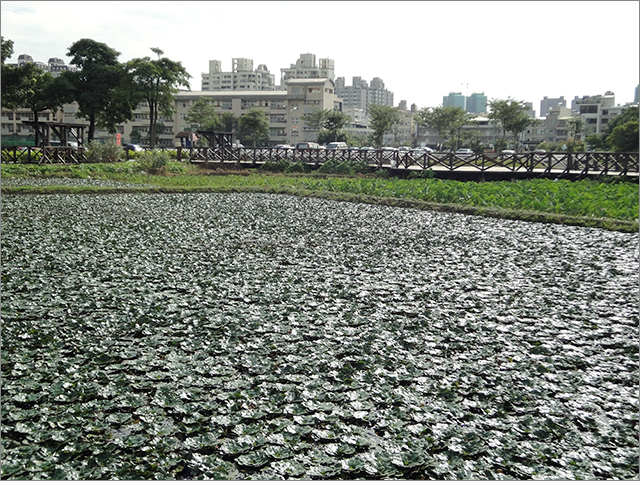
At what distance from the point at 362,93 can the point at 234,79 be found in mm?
67589

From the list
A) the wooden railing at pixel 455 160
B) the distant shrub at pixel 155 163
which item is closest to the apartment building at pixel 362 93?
the wooden railing at pixel 455 160

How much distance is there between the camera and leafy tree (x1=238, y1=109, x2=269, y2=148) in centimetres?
6694

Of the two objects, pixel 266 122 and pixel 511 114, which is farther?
pixel 266 122

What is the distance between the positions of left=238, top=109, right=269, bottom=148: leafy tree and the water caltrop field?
192 feet

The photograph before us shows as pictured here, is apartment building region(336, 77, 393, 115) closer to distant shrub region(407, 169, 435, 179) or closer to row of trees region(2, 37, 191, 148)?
row of trees region(2, 37, 191, 148)

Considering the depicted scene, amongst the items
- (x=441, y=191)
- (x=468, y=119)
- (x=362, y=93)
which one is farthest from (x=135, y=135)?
(x=362, y=93)

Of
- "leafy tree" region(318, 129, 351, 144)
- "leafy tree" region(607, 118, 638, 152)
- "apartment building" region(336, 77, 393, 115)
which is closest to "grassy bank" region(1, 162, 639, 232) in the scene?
"leafy tree" region(607, 118, 638, 152)

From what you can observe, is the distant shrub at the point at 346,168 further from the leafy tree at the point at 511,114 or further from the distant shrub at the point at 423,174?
the leafy tree at the point at 511,114

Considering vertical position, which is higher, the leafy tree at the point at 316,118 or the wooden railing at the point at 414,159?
the leafy tree at the point at 316,118

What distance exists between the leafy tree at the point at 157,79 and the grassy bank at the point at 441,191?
1494cm

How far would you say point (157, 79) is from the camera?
134ft

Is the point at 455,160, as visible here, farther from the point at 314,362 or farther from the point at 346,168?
the point at 314,362

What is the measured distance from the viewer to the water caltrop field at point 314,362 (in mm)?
3467

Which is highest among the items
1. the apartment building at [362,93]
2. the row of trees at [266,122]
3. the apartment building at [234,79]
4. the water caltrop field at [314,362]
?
the apartment building at [362,93]
